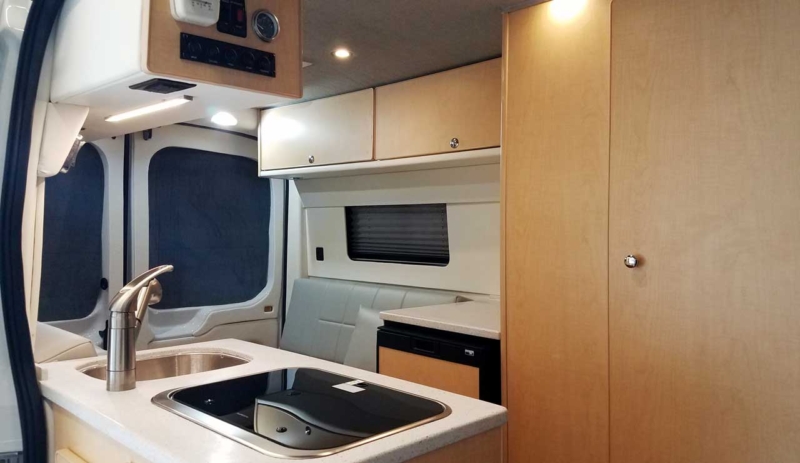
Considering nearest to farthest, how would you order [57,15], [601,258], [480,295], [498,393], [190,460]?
[190,460] → [57,15] → [601,258] → [498,393] → [480,295]

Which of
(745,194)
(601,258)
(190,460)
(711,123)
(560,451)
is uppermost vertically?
(711,123)

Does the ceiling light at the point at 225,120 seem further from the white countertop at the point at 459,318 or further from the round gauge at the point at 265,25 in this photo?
the round gauge at the point at 265,25

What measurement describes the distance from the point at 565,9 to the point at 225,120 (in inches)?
91.5

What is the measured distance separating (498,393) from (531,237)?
2.00 ft

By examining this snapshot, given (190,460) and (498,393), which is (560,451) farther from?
(190,460)

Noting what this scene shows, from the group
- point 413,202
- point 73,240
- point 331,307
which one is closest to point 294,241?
point 331,307

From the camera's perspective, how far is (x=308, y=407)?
1.27m

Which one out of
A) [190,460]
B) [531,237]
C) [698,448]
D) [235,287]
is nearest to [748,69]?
[531,237]

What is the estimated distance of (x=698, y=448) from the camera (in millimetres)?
1665

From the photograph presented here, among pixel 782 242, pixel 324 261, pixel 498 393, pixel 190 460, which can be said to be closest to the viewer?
pixel 190 460

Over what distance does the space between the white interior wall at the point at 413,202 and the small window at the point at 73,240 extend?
1.26 meters

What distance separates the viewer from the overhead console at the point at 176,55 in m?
1.19

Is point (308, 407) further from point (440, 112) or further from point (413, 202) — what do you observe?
point (413, 202)

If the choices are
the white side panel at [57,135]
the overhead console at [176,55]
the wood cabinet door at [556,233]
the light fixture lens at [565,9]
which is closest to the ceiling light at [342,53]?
the wood cabinet door at [556,233]
